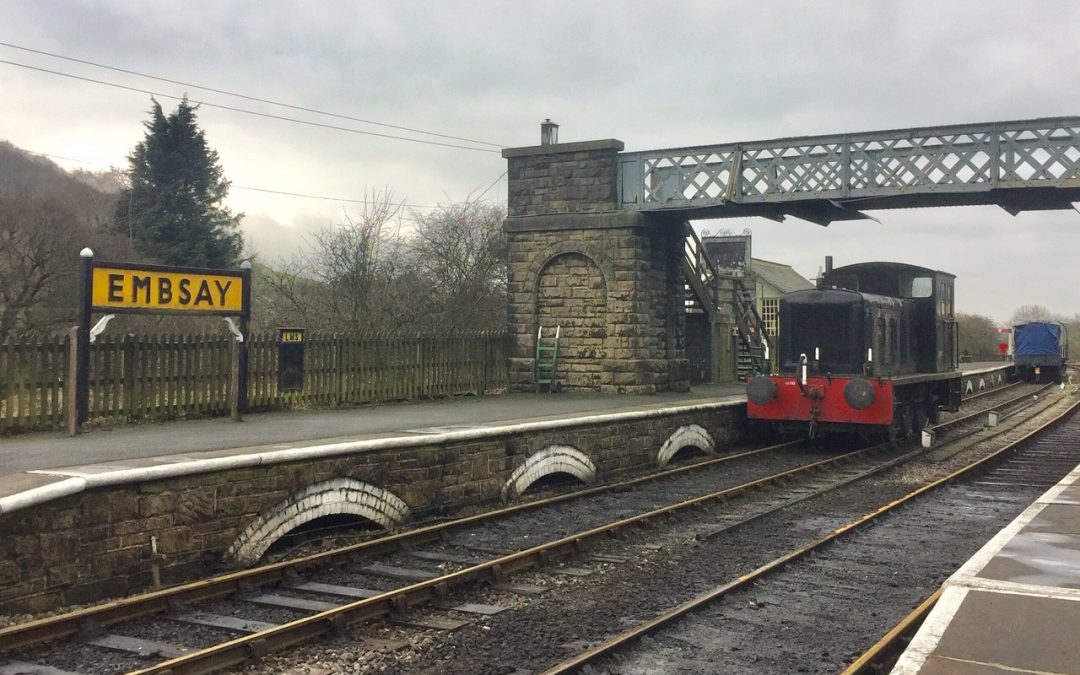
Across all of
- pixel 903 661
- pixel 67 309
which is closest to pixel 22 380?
pixel 903 661

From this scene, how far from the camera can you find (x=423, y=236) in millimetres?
28734

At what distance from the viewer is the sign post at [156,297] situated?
36.0 feet

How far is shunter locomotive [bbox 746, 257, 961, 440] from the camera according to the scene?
15.8 meters

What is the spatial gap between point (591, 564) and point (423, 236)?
70.4ft

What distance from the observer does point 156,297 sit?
11.7m

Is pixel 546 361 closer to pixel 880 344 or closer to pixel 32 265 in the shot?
pixel 880 344

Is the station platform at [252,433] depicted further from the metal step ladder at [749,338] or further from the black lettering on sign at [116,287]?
the metal step ladder at [749,338]

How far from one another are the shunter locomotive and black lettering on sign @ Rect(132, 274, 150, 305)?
32.9ft

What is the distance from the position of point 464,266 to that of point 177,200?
1244 cm

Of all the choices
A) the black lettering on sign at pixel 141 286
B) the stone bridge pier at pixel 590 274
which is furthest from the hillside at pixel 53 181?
the black lettering on sign at pixel 141 286

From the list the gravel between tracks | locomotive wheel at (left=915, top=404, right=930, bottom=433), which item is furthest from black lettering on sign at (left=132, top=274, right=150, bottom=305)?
locomotive wheel at (left=915, top=404, right=930, bottom=433)

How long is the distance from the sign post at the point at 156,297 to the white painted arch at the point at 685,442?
6.62m

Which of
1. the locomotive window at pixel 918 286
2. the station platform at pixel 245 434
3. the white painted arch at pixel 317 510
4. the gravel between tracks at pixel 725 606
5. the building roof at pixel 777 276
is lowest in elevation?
the gravel between tracks at pixel 725 606

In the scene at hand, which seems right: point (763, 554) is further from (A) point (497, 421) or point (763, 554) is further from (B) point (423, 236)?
(B) point (423, 236)
